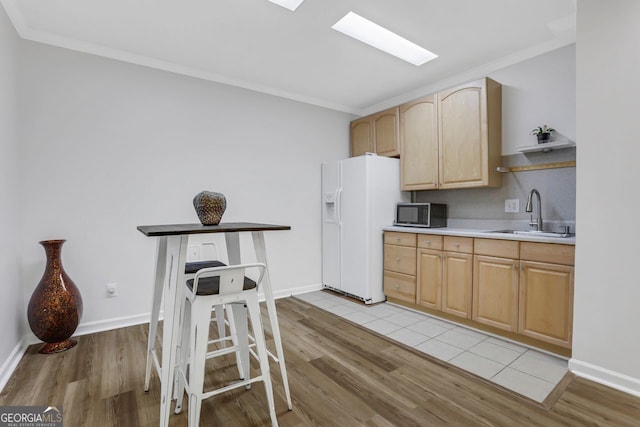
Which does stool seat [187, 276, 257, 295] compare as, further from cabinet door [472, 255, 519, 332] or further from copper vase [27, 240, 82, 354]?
cabinet door [472, 255, 519, 332]

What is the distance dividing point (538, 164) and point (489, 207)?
59cm

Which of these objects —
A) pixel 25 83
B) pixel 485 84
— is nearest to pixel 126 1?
pixel 25 83

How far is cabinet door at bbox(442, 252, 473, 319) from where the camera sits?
284 centimetres

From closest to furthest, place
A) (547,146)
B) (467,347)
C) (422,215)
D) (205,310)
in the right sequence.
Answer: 1. (205,310)
2. (467,347)
3. (547,146)
4. (422,215)

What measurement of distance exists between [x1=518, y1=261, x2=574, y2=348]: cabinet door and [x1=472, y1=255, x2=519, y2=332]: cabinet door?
60mm

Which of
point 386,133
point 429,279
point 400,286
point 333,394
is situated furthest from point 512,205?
point 333,394

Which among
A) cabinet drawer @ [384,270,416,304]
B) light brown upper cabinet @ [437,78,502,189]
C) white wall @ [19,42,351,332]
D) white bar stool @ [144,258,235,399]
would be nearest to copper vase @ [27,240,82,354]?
white wall @ [19,42,351,332]

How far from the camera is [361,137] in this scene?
13.9ft

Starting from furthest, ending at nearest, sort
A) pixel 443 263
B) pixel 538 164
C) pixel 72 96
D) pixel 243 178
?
pixel 243 178
pixel 443 263
pixel 538 164
pixel 72 96

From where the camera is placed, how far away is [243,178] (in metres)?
3.52

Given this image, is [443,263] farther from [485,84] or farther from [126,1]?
[126,1]

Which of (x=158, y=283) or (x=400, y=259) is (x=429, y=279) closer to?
(x=400, y=259)

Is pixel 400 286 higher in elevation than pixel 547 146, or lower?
lower

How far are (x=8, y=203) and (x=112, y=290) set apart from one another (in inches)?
41.2
